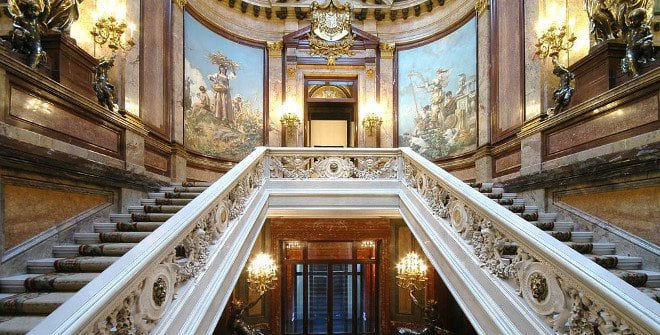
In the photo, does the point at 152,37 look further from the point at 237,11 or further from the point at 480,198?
the point at 480,198

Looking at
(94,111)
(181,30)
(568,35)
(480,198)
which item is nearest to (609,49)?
(568,35)

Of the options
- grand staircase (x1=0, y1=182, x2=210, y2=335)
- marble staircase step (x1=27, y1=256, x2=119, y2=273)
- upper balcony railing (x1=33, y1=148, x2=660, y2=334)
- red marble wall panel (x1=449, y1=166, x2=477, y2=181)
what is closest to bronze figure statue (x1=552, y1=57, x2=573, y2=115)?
upper balcony railing (x1=33, y1=148, x2=660, y2=334)

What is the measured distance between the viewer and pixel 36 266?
3312 mm

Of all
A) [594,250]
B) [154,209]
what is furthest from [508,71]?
[154,209]

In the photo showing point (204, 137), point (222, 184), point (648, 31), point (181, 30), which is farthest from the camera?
point (204, 137)

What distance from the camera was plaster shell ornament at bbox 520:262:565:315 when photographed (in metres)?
2.32

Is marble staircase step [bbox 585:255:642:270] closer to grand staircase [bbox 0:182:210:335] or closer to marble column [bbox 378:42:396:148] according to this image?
grand staircase [bbox 0:182:210:335]

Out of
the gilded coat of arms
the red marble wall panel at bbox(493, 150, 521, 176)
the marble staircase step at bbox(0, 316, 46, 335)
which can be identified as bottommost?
the marble staircase step at bbox(0, 316, 46, 335)

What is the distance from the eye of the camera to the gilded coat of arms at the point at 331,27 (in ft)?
25.7

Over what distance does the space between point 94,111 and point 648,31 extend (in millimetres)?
6432

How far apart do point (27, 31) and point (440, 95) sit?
801 centimetres

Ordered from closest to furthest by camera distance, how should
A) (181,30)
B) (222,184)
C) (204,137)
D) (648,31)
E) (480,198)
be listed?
(480,198) → (222,184) → (648,31) → (181,30) → (204,137)

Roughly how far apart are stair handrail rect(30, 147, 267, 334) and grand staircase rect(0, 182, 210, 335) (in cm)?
75

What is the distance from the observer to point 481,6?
8422 millimetres
